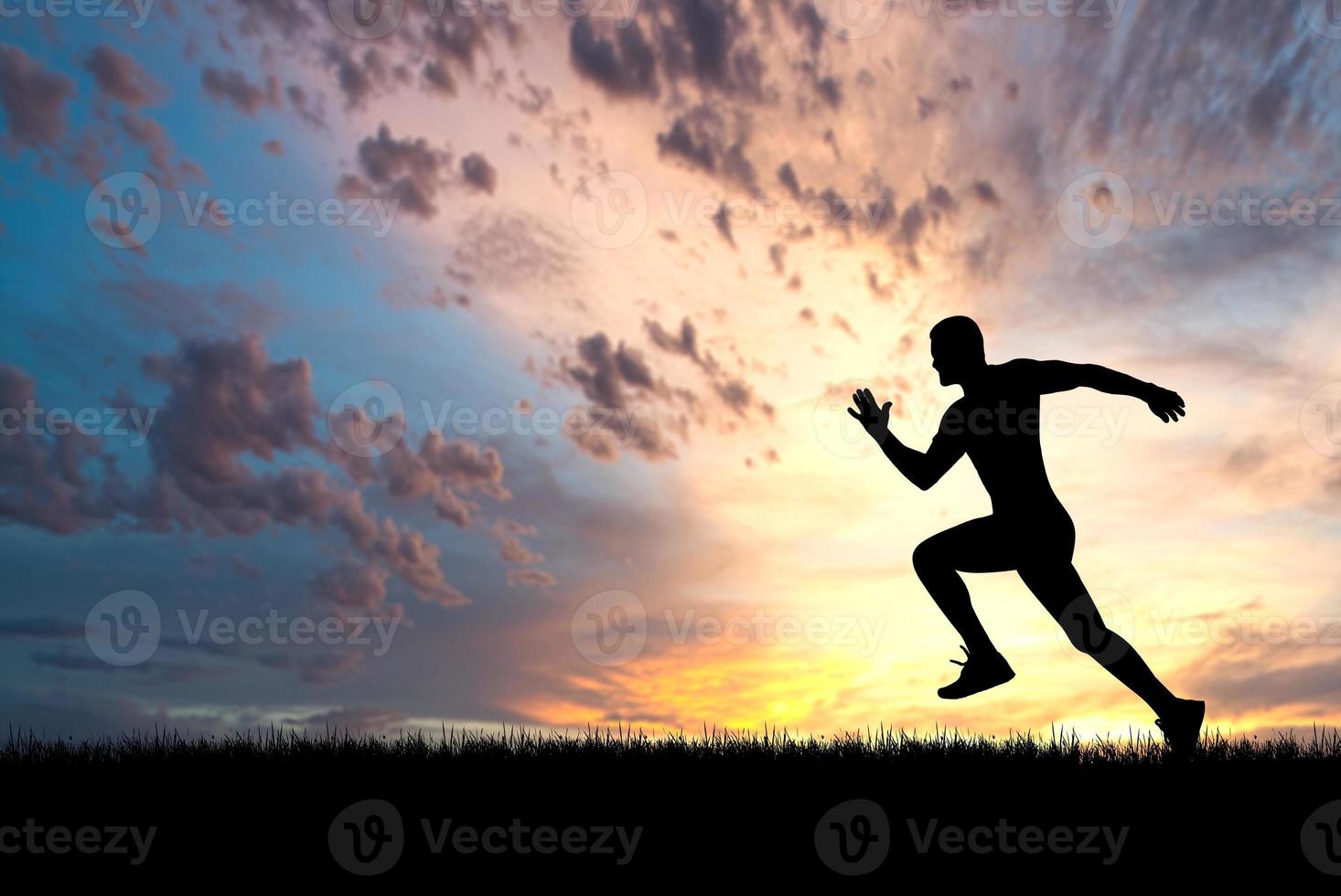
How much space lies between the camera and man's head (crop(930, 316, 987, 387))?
873cm

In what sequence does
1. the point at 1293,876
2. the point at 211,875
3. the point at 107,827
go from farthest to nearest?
the point at 107,827, the point at 211,875, the point at 1293,876

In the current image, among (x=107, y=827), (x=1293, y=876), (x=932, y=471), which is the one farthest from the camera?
(x=932, y=471)

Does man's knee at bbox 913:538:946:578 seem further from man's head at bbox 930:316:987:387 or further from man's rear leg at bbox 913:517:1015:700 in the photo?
man's head at bbox 930:316:987:387

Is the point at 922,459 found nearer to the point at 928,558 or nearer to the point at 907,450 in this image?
the point at 907,450

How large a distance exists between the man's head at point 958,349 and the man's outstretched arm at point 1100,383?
0.31 meters

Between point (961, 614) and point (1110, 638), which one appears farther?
point (961, 614)

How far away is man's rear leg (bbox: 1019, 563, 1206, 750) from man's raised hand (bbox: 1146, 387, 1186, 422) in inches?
58.2

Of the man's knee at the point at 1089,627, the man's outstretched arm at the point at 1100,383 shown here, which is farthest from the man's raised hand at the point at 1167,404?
the man's knee at the point at 1089,627

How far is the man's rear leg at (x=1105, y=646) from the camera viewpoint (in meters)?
8.33

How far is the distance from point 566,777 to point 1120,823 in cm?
417

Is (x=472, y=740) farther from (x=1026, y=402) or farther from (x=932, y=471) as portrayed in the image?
(x=1026, y=402)

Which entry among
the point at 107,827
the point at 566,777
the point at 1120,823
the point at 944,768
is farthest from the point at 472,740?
the point at 1120,823

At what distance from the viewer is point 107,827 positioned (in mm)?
→ 7375

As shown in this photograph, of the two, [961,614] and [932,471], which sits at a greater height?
[932,471]
